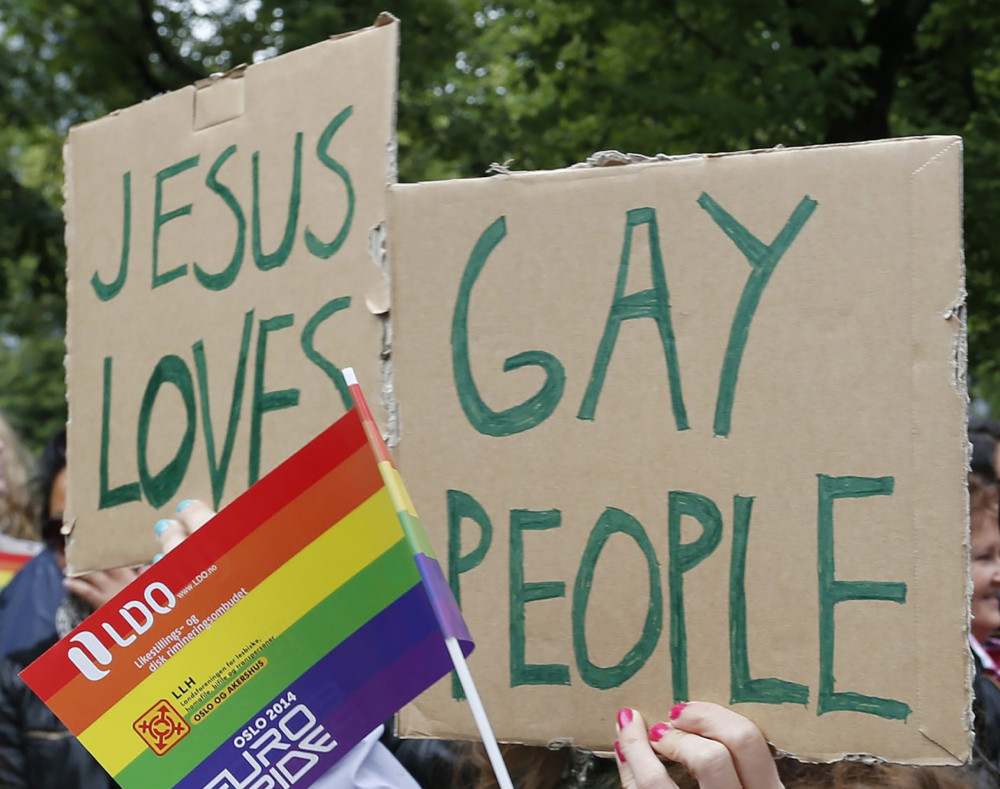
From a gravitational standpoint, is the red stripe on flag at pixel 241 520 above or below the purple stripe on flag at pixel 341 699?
above

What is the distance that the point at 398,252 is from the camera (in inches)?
57.9

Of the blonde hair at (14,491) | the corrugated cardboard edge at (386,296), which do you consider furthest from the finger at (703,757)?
the blonde hair at (14,491)

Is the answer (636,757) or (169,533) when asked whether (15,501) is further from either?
(636,757)

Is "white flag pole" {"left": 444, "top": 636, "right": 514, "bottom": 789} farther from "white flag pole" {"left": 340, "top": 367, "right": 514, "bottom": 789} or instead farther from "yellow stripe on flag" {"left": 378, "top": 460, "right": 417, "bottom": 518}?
"yellow stripe on flag" {"left": 378, "top": 460, "right": 417, "bottom": 518}

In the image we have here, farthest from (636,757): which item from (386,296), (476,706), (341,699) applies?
(386,296)

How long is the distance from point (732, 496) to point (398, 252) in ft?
1.61

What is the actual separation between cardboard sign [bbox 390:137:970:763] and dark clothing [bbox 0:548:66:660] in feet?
4.81

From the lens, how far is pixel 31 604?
2670 millimetres

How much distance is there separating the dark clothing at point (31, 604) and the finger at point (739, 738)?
1.75 m

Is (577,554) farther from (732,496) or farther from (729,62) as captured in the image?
(729,62)

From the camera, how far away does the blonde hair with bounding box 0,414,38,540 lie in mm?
3543

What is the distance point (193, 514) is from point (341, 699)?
1.39ft

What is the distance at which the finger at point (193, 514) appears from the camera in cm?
160

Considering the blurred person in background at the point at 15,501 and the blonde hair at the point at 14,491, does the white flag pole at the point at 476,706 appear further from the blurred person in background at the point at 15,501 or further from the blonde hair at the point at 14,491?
the blonde hair at the point at 14,491
